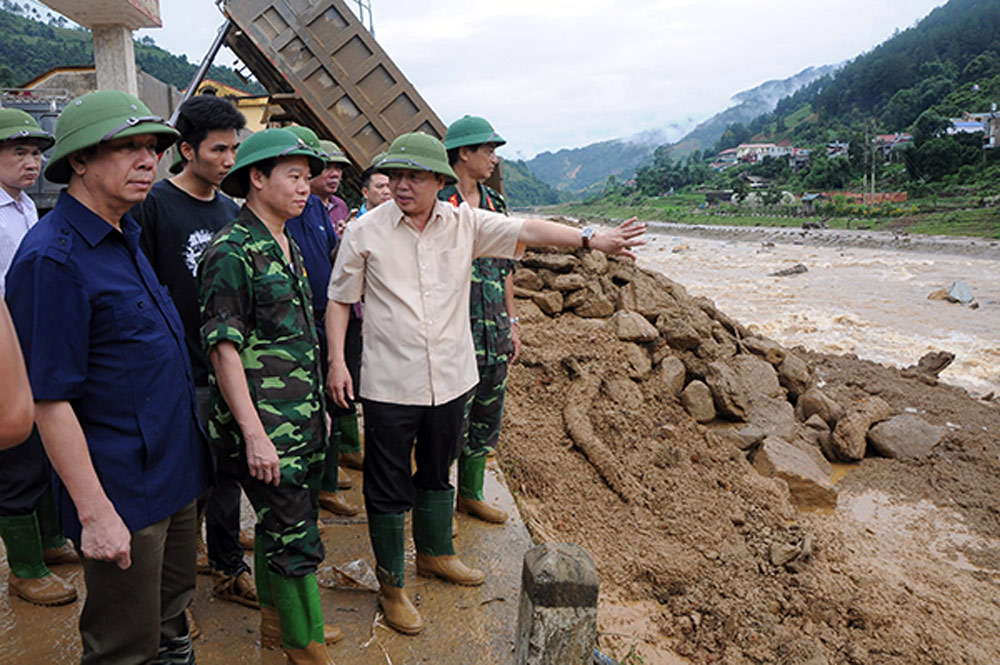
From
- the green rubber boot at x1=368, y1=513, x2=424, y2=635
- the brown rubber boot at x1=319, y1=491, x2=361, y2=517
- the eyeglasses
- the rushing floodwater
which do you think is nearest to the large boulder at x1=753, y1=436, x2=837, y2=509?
the brown rubber boot at x1=319, y1=491, x2=361, y2=517

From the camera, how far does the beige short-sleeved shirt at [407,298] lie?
245cm

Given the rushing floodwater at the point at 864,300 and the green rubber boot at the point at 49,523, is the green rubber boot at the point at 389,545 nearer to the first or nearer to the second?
the green rubber boot at the point at 49,523

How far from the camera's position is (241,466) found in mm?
2135

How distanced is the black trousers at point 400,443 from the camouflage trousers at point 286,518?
0.35 metres

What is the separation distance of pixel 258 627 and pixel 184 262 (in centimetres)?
149

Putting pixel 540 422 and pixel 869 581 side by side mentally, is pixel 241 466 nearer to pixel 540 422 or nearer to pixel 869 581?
pixel 540 422

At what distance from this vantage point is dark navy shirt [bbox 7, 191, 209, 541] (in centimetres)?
158

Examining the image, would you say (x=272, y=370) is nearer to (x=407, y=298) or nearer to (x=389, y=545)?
(x=407, y=298)

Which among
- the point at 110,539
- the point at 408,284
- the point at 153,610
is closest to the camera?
the point at 110,539

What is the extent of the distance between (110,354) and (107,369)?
0.04 meters

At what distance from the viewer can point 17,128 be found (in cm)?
273

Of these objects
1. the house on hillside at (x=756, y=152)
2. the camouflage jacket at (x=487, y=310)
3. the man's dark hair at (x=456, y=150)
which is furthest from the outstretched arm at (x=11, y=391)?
the house on hillside at (x=756, y=152)

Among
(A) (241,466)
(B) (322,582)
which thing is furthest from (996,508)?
(A) (241,466)

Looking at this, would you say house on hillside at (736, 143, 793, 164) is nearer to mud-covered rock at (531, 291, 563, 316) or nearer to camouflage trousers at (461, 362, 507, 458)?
mud-covered rock at (531, 291, 563, 316)
